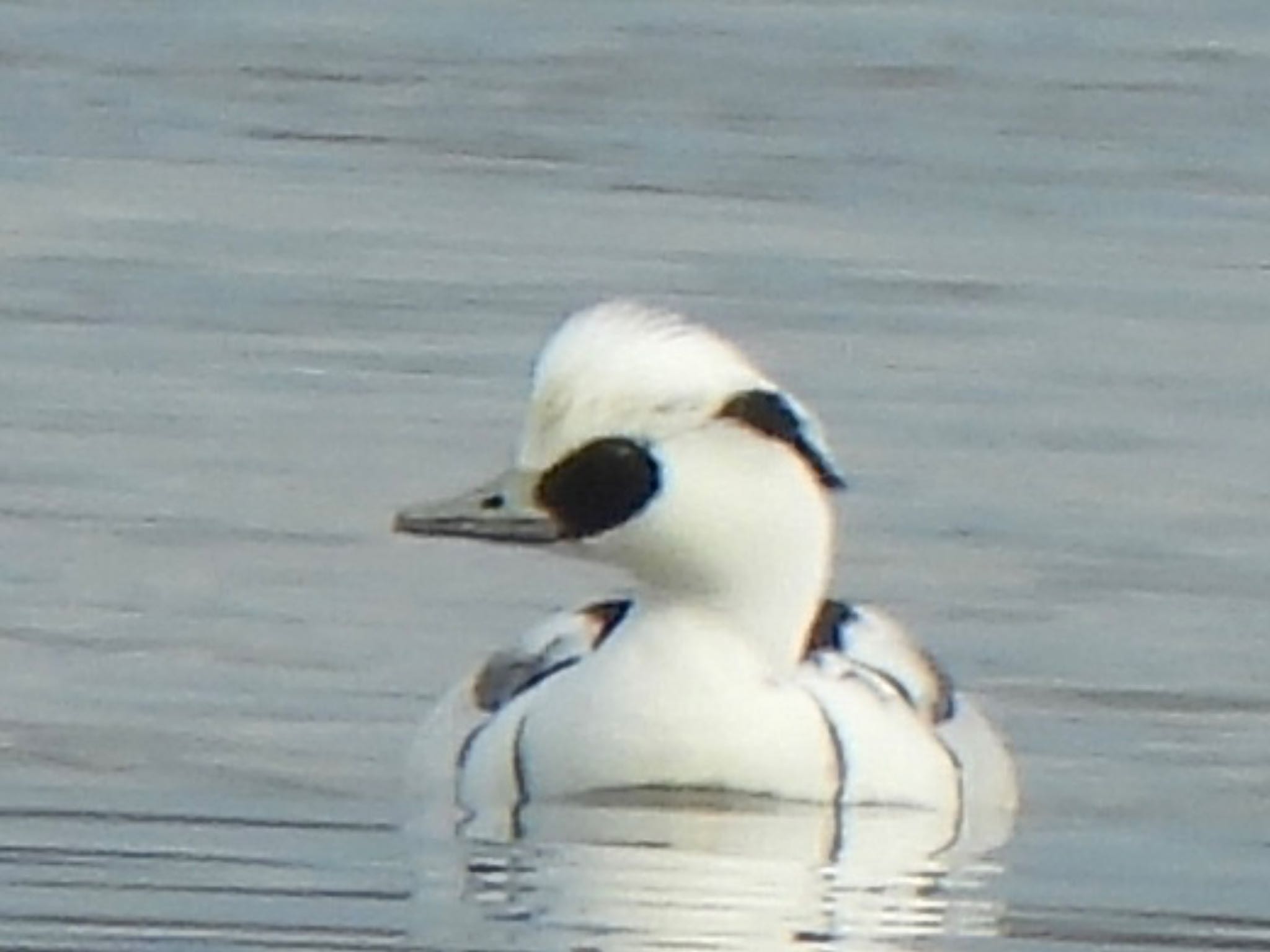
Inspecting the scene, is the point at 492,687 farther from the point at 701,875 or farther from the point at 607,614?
the point at 701,875

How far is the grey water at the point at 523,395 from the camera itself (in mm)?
10977

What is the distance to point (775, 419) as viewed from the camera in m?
11.5

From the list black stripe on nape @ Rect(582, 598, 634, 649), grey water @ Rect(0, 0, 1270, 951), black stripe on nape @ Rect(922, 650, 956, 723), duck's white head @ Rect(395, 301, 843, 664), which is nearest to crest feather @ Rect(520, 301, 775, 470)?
duck's white head @ Rect(395, 301, 843, 664)

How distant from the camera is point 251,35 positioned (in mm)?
19609

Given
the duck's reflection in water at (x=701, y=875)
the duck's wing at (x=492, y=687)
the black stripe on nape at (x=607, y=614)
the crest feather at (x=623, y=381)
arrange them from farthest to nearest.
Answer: the black stripe on nape at (x=607, y=614), the duck's wing at (x=492, y=687), the crest feather at (x=623, y=381), the duck's reflection in water at (x=701, y=875)

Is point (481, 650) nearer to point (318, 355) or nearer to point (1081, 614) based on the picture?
point (1081, 614)

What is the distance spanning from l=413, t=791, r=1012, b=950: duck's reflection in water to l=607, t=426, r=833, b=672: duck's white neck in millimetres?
321

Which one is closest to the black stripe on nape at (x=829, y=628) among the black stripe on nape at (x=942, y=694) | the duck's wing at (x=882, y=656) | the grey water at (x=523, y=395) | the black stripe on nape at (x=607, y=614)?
the duck's wing at (x=882, y=656)

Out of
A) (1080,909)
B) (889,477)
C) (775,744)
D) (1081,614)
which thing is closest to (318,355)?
(889,477)

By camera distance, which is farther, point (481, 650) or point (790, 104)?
point (790, 104)

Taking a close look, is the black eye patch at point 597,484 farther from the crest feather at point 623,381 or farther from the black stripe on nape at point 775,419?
the black stripe on nape at point 775,419

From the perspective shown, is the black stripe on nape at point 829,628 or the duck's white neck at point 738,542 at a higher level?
the black stripe on nape at point 829,628

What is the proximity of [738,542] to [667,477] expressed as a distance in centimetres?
23

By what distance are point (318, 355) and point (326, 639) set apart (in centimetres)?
245
